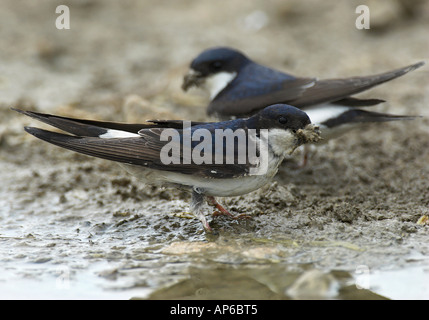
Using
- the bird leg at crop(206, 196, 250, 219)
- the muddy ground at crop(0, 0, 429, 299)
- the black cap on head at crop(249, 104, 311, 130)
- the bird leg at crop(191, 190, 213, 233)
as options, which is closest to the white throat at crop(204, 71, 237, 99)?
the muddy ground at crop(0, 0, 429, 299)

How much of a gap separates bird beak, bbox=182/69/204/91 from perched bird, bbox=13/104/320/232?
178cm

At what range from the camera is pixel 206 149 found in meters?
4.33

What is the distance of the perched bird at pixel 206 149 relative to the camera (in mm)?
4281

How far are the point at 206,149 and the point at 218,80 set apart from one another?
200cm

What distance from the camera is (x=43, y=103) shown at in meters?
7.34

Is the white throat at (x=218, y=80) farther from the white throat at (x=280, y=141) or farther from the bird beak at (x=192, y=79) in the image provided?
the white throat at (x=280, y=141)

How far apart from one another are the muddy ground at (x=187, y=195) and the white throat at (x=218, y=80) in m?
0.49

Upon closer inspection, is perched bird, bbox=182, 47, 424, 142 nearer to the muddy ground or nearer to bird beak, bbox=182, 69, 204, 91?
bird beak, bbox=182, 69, 204, 91

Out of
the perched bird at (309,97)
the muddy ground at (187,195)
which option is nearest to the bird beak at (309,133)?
the muddy ground at (187,195)

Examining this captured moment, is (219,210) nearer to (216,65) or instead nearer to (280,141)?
(280,141)

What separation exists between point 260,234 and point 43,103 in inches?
152
